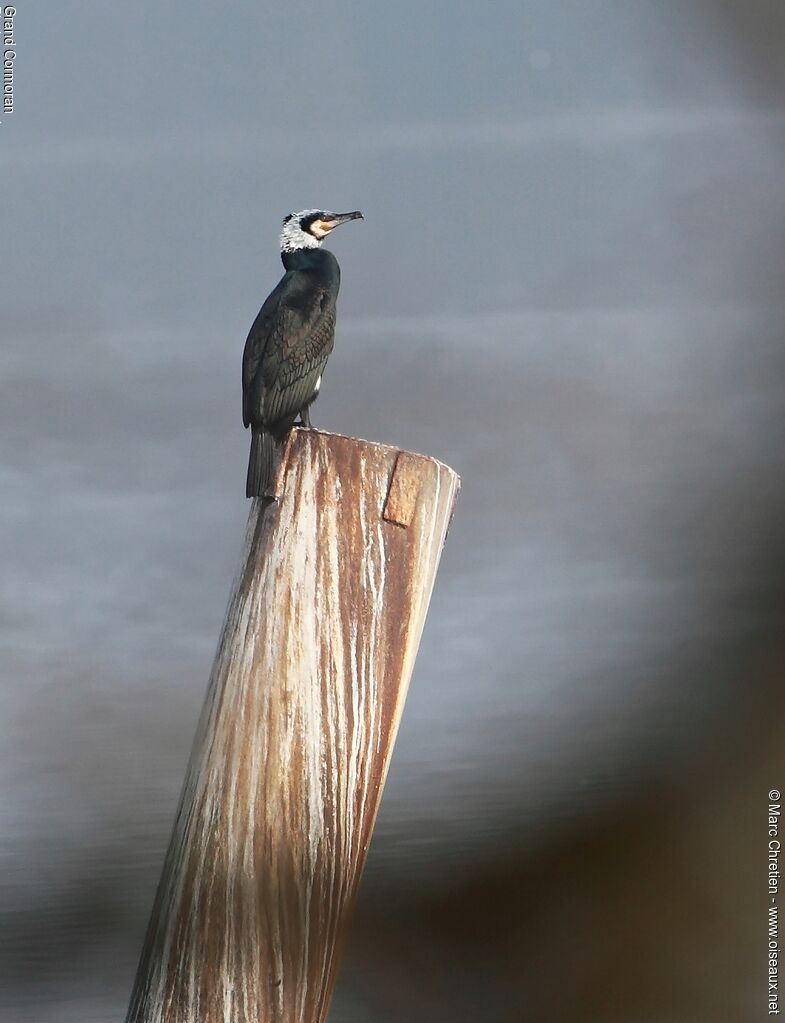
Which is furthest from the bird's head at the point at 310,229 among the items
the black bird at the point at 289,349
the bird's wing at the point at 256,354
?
the bird's wing at the point at 256,354

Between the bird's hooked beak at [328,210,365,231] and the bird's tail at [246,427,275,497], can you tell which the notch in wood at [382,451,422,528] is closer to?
the bird's tail at [246,427,275,497]

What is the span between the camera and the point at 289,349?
63.4 inches

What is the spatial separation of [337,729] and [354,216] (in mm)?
1475

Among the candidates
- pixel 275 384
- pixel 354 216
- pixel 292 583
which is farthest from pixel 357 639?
pixel 354 216

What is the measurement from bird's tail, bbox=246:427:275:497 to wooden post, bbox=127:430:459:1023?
0.08m

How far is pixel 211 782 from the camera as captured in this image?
0.81 meters

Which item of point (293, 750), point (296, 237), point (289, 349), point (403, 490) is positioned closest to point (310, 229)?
point (296, 237)

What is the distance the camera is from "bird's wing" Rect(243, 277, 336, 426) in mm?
1495

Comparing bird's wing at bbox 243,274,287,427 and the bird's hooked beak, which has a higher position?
the bird's hooked beak

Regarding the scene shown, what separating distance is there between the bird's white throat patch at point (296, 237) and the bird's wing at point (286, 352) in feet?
1.25

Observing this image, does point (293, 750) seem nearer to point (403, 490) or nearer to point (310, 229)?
point (403, 490)

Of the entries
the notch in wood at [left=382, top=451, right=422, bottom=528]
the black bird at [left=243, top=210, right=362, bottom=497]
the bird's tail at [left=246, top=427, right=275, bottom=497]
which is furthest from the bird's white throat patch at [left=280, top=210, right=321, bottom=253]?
the notch in wood at [left=382, top=451, right=422, bottom=528]

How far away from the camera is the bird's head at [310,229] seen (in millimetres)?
2119

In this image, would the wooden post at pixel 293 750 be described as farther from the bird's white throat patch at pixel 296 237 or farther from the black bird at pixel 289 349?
the bird's white throat patch at pixel 296 237
